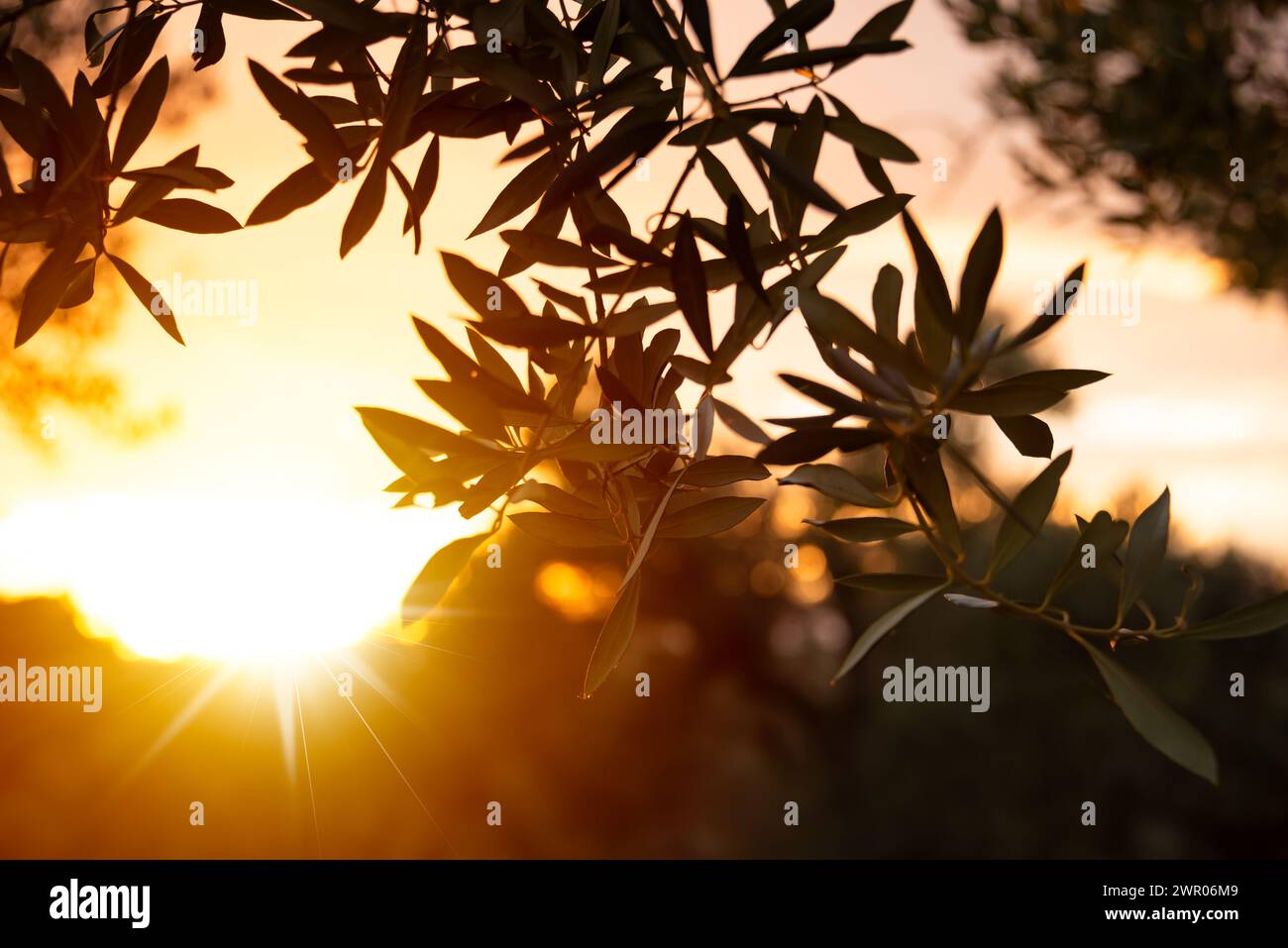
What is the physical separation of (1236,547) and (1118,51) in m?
6.34

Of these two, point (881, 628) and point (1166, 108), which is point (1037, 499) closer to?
point (881, 628)

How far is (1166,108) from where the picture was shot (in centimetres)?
361

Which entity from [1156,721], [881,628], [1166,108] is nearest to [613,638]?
[881,628]

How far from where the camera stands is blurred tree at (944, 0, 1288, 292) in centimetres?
352

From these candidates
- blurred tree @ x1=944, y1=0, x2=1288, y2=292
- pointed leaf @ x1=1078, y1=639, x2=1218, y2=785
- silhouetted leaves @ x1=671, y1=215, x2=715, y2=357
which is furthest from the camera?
blurred tree @ x1=944, y1=0, x2=1288, y2=292

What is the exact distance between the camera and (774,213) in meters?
0.78

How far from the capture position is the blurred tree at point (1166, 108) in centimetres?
352

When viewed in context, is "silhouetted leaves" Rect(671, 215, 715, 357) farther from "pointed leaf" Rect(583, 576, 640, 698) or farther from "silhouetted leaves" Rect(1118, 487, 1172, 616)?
"silhouetted leaves" Rect(1118, 487, 1172, 616)

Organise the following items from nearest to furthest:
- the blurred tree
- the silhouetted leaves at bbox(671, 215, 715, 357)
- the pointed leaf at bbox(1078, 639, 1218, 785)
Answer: the pointed leaf at bbox(1078, 639, 1218, 785) → the silhouetted leaves at bbox(671, 215, 715, 357) → the blurred tree

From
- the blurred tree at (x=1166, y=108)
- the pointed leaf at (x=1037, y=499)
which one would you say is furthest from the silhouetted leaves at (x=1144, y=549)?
the blurred tree at (x=1166, y=108)

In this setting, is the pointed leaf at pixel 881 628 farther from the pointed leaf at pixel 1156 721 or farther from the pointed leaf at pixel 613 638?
the pointed leaf at pixel 613 638

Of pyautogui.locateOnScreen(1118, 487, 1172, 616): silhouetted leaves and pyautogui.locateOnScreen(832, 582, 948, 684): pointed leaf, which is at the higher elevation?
pyautogui.locateOnScreen(1118, 487, 1172, 616): silhouetted leaves

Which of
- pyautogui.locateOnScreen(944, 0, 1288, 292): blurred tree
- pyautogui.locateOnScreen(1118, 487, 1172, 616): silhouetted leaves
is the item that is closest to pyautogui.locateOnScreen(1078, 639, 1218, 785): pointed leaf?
pyautogui.locateOnScreen(1118, 487, 1172, 616): silhouetted leaves

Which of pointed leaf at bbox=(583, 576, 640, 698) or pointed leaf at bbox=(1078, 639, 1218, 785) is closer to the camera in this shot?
pointed leaf at bbox=(1078, 639, 1218, 785)
